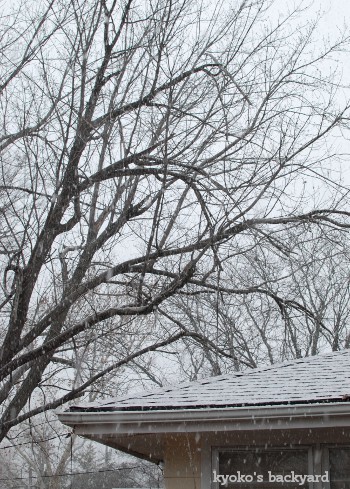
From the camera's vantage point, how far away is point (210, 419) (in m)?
6.50

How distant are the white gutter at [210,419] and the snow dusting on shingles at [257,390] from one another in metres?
0.09

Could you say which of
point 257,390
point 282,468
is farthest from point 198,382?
point 282,468

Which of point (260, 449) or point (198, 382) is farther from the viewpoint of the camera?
point (198, 382)

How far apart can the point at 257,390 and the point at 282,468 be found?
796mm

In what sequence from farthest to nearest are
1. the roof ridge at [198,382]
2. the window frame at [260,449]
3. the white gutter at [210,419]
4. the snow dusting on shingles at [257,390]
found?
1. the roof ridge at [198,382]
2. the window frame at [260,449]
3. the snow dusting on shingles at [257,390]
4. the white gutter at [210,419]

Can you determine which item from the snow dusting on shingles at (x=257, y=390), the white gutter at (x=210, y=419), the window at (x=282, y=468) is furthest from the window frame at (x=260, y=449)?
the white gutter at (x=210, y=419)

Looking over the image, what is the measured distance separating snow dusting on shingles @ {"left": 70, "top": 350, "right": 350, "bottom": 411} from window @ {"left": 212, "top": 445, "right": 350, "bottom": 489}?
0.55 m

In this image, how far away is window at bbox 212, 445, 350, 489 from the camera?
662 centimetres

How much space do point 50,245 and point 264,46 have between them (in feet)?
13.5

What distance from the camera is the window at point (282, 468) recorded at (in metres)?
6.62

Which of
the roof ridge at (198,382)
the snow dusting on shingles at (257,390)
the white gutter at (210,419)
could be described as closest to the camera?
the white gutter at (210,419)

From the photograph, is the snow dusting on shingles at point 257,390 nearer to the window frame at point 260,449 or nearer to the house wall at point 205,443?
the house wall at point 205,443

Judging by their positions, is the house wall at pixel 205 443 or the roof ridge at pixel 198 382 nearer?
the house wall at pixel 205 443

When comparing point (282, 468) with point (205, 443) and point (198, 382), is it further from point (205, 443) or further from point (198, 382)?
point (198, 382)
